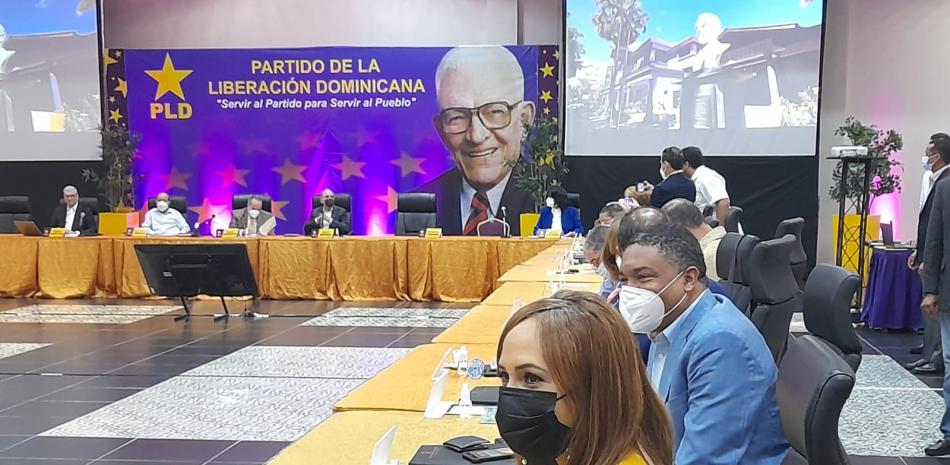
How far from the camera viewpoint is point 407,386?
2.54 metres

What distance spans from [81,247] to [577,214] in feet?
17.6

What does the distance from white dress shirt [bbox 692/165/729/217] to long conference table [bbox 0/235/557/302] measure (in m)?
2.19

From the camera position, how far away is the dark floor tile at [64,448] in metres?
3.92

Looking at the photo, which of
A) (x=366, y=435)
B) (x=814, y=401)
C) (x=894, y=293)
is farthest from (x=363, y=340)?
(x=814, y=401)

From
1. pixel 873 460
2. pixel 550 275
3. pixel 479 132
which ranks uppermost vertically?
pixel 479 132

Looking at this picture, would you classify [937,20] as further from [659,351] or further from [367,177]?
[659,351]

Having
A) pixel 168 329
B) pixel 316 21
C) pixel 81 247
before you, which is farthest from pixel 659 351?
pixel 316 21

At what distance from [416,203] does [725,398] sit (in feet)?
27.3

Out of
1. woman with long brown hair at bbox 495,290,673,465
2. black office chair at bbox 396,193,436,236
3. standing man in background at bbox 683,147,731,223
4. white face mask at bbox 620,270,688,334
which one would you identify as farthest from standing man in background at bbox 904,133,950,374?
black office chair at bbox 396,193,436,236

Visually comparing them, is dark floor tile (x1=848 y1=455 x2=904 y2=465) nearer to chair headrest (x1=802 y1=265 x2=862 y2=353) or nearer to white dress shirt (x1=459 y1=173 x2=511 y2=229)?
chair headrest (x1=802 y1=265 x2=862 y2=353)

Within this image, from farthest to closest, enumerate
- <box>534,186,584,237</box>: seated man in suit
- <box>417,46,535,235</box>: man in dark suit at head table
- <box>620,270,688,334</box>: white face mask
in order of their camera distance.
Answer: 1. <box>417,46,535,235</box>: man in dark suit at head table
2. <box>534,186,584,237</box>: seated man in suit
3. <box>620,270,688,334</box>: white face mask

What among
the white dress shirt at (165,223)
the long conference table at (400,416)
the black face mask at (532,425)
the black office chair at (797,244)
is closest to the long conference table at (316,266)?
the white dress shirt at (165,223)

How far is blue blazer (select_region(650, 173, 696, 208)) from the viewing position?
5.70 m

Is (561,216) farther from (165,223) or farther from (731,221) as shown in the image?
(165,223)
